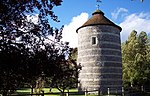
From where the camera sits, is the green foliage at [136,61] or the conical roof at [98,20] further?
the green foliage at [136,61]

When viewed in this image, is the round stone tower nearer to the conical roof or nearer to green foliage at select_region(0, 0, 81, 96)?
the conical roof

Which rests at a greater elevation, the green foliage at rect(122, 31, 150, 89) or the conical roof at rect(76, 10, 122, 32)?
the conical roof at rect(76, 10, 122, 32)

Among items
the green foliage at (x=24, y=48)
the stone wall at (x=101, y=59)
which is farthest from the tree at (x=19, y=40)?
the stone wall at (x=101, y=59)

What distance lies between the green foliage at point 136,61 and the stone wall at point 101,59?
8.05 metres

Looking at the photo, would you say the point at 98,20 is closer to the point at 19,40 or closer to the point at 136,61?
the point at 136,61

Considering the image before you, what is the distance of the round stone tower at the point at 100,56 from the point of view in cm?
2919

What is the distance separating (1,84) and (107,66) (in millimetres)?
24220

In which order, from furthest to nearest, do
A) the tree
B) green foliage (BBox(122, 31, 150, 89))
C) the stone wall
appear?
green foliage (BBox(122, 31, 150, 89)), the stone wall, the tree

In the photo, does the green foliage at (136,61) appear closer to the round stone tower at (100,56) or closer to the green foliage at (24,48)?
the round stone tower at (100,56)

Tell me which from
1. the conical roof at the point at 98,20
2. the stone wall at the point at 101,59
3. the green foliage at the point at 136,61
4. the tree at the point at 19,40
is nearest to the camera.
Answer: the tree at the point at 19,40

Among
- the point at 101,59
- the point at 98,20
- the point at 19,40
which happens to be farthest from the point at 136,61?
the point at 19,40

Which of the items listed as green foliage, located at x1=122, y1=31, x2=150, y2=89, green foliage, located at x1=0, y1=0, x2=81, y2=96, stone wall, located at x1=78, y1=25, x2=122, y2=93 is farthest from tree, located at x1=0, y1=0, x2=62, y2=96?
green foliage, located at x1=122, y1=31, x2=150, y2=89

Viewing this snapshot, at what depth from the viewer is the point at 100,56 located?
1161 inches

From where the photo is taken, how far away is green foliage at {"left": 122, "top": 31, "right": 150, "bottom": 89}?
123ft
